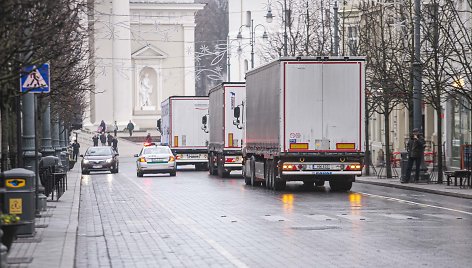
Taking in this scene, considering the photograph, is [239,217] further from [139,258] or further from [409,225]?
[139,258]

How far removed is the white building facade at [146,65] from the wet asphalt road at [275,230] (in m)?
69.5

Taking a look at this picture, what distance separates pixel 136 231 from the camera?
71.4ft

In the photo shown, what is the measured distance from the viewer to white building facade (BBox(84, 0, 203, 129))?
105125 millimetres

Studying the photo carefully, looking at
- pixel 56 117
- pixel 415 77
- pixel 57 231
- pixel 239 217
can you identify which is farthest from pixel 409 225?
pixel 56 117

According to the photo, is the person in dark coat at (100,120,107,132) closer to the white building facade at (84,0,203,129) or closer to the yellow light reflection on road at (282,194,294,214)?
the white building facade at (84,0,203,129)

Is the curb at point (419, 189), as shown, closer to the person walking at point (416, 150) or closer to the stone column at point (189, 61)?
the person walking at point (416, 150)

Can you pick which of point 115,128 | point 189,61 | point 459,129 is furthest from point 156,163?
point 189,61

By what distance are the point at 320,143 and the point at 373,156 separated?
31.9 m

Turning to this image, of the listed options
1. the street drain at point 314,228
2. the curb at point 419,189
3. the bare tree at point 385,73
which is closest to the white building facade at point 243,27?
the bare tree at point 385,73

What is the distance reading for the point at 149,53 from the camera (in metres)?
112

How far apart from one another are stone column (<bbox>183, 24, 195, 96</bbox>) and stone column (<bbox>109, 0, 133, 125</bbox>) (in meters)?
7.96

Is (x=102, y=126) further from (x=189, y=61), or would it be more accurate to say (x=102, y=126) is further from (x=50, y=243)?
(x=50, y=243)

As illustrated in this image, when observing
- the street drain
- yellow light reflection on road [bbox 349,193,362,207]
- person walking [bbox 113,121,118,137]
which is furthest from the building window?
person walking [bbox 113,121,118,137]

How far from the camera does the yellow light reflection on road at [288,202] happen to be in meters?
27.5
